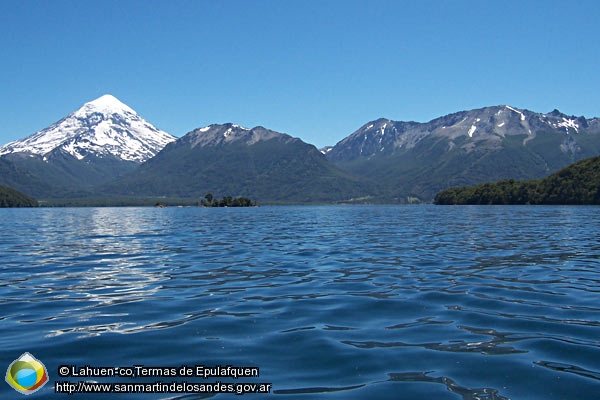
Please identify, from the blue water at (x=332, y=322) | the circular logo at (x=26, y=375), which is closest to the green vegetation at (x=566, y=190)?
the blue water at (x=332, y=322)

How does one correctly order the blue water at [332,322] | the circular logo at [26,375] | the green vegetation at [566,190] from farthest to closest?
the green vegetation at [566,190], the blue water at [332,322], the circular logo at [26,375]

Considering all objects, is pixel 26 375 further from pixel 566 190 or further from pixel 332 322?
pixel 566 190

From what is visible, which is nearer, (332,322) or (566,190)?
(332,322)

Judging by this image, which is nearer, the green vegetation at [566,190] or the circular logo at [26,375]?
the circular logo at [26,375]

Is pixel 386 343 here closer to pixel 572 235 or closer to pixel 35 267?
pixel 35 267

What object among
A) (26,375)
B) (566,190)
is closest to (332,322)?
(26,375)

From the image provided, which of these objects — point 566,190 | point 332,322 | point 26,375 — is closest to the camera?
point 26,375

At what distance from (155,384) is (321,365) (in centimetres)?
338

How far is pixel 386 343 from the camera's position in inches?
480

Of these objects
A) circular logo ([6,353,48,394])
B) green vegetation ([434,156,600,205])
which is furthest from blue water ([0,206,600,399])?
green vegetation ([434,156,600,205])

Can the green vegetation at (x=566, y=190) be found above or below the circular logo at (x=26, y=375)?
above

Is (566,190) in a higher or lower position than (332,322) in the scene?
higher

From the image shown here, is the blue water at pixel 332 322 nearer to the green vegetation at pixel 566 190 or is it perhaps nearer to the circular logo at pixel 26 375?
the circular logo at pixel 26 375

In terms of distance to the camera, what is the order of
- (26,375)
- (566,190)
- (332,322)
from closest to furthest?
(26,375), (332,322), (566,190)
